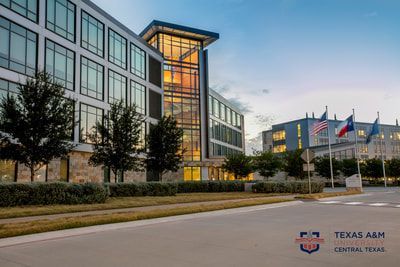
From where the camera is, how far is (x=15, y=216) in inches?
534

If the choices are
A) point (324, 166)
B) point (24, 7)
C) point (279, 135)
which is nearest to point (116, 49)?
point (24, 7)

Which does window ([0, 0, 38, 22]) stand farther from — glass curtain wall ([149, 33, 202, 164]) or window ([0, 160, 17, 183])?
glass curtain wall ([149, 33, 202, 164])

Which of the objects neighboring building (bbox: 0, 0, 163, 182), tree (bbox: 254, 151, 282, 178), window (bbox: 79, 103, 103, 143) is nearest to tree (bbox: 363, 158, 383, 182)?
tree (bbox: 254, 151, 282, 178)

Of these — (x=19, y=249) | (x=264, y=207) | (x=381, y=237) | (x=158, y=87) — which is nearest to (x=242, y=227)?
(x=381, y=237)

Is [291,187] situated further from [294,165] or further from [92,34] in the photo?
[92,34]

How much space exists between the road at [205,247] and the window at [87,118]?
22.7 m

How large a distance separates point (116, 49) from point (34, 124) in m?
20.8

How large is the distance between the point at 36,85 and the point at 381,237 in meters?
19.1

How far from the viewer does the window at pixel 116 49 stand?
38072 mm

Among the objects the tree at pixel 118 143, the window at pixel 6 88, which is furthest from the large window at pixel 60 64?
the tree at pixel 118 143

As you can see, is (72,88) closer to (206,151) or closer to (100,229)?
(100,229)

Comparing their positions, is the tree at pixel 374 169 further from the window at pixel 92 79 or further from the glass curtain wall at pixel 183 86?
the window at pixel 92 79

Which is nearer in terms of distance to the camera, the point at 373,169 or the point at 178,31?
the point at 178,31

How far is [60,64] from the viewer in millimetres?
30422
